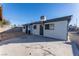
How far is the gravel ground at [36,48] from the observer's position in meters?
4.22

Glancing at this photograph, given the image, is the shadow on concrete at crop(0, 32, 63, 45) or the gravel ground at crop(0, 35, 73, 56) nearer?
the gravel ground at crop(0, 35, 73, 56)

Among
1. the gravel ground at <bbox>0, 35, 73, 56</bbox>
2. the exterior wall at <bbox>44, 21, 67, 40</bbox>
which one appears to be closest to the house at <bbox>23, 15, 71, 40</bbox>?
the exterior wall at <bbox>44, 21, 67, 40</bbox>

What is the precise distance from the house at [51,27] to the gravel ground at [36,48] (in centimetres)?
13

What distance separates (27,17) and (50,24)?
19.1 inches

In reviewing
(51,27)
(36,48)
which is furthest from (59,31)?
(36,48)

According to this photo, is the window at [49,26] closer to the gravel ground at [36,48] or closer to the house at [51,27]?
the house at [51,27]

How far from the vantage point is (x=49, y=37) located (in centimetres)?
435

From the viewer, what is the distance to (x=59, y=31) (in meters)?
4.33

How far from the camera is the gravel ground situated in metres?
4.22

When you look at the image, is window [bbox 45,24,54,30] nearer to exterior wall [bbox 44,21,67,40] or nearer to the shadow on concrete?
exterior wall [bbox 44,21,67,40]

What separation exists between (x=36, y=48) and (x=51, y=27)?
1.72 feet

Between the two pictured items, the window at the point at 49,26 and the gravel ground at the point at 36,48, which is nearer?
the gravel ground at the point at 36,48

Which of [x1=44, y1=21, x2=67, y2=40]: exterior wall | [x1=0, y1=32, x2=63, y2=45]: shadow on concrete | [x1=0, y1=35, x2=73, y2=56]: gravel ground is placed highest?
[x1=44, y1=21, x2=67, y2=40]: exterior wall

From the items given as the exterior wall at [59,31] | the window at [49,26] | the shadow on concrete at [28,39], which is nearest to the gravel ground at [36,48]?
the shadow on concrete at [28,39]
